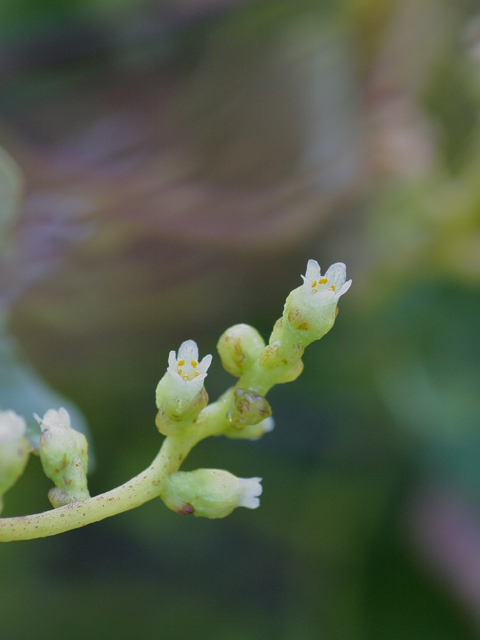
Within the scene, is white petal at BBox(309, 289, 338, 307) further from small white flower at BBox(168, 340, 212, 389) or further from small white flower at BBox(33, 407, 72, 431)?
small white flower at BBox(33, 407, 72, 431)

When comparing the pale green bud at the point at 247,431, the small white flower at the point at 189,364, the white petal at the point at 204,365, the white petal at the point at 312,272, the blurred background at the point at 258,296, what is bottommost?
the pale green bud at the point at 247,431

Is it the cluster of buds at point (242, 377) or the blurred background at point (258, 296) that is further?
the blurred background at point (258, 296)

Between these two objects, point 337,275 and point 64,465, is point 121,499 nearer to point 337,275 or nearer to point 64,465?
point 64,465

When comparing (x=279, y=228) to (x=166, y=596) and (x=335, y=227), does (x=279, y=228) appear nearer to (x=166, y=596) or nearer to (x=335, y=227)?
(x=335, y=227)

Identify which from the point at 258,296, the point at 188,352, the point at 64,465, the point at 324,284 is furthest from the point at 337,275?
the point at 258,296

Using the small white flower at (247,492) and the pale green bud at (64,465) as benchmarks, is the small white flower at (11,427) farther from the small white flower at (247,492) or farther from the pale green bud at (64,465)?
the small white flower at (247,492)

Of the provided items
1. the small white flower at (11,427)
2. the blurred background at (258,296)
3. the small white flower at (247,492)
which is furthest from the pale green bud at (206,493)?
the blurred background at (258,296)

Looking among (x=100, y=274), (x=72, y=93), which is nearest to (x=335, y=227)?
(x=100, y=274)
